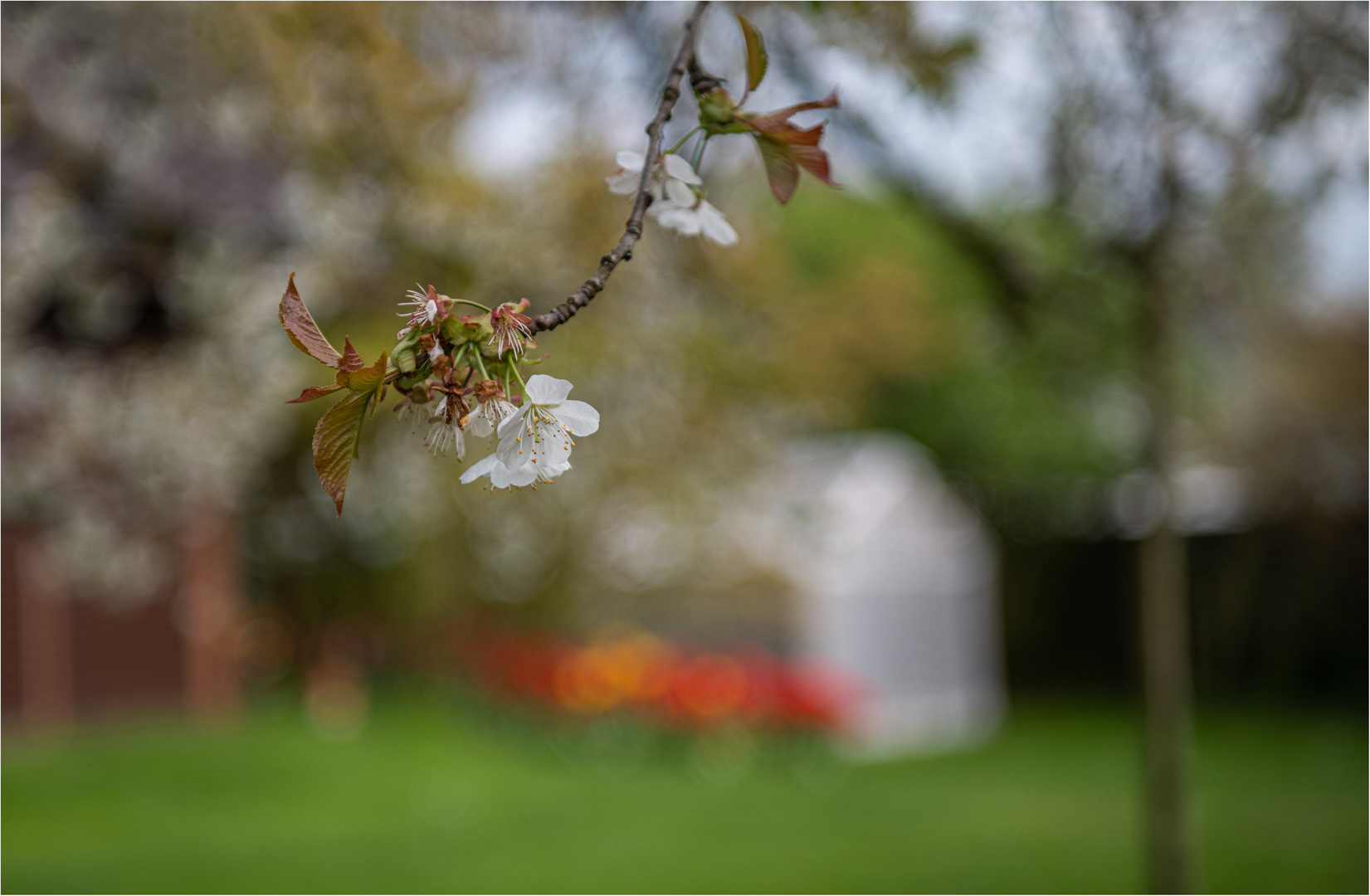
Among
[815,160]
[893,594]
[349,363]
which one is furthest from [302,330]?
[893,594]

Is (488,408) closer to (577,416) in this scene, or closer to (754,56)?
(577,416)

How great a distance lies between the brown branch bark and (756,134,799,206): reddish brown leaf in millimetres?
104

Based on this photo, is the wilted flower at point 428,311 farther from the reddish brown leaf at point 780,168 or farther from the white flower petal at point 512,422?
the reddish brown leaf at point 780,168

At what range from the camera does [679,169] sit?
39.0 inches

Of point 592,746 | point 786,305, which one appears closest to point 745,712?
point 592,746

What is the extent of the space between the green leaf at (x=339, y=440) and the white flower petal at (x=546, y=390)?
0.11 metres

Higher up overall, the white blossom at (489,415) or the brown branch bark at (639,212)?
the brown branch bark at (639,212)

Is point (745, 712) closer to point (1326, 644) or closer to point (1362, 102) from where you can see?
point (1326, 644)

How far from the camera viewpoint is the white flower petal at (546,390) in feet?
2.67

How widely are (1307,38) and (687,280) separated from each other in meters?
1.86

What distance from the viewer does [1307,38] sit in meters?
2.45

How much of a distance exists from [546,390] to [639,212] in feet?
0.57

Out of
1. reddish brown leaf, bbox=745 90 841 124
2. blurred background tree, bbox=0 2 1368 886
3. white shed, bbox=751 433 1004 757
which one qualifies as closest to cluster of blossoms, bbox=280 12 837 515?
reddish brown leaf, bbox=745 90 841 124

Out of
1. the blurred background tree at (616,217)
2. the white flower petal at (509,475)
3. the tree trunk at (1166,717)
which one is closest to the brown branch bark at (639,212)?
the white flower petal at (509,475)
